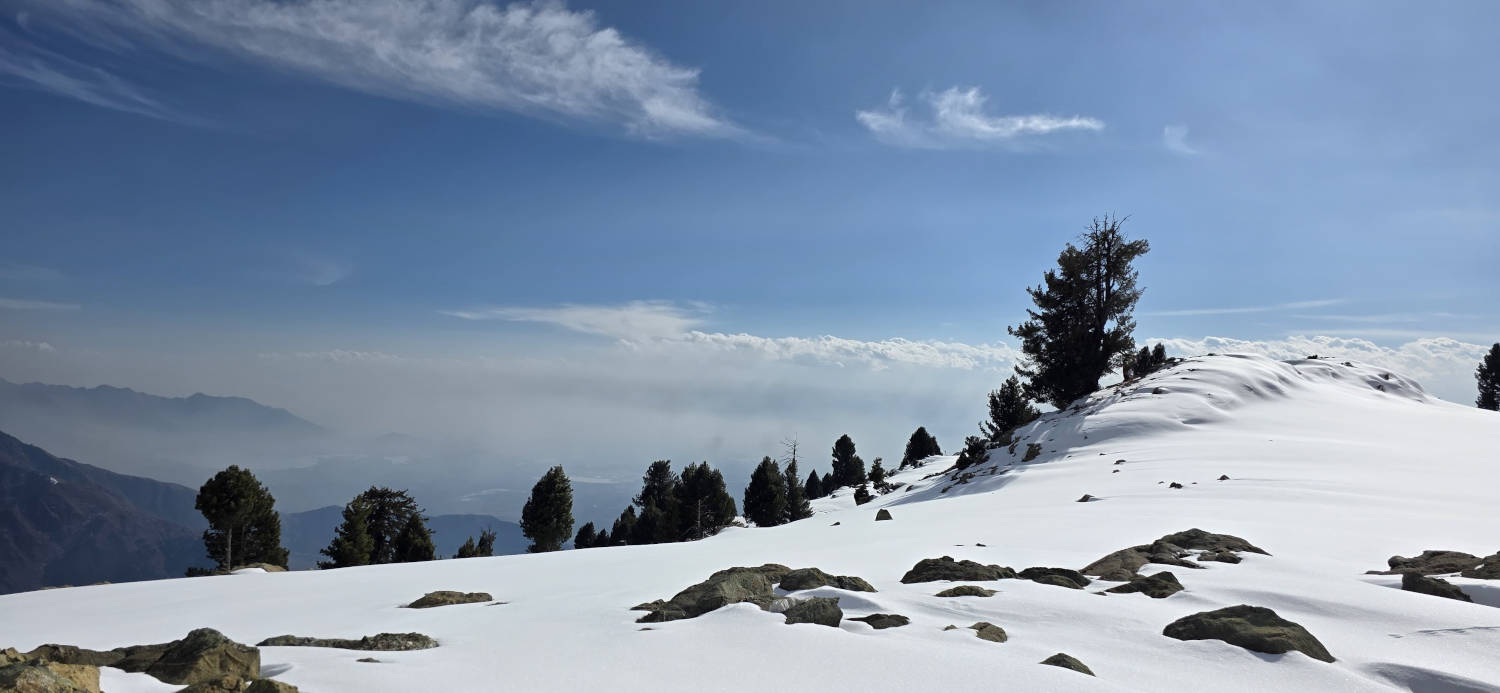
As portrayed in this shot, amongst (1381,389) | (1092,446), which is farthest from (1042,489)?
(1381,389)

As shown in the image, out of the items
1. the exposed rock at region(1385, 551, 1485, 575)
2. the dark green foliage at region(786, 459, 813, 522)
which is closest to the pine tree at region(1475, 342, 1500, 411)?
the dark green foliage at region(786, 459, 813, 522)

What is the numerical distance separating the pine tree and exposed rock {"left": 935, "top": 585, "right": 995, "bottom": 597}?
76501 millimetres

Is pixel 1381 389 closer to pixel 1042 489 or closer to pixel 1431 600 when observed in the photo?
pixel 1042 489

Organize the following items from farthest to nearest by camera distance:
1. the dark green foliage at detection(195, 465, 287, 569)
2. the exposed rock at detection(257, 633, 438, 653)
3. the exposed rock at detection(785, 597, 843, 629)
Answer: the dark green foliage at detection(195, 465, 287, 569) → the exposed rock at detection(785, 597, 843, 629) → the exposed rock at detection(257, 633, 438, 653)

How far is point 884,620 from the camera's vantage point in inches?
218

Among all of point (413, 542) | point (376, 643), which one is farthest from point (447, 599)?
point (413, 542)

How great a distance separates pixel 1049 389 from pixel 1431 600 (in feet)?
116

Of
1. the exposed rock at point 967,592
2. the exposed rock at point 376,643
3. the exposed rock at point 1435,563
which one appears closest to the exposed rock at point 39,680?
the exposed rock at point 376,643

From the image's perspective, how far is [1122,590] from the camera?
6.77 m

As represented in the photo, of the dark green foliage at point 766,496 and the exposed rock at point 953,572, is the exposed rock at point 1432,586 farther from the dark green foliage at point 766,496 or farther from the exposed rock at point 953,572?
the dark green foliage at point 766,496

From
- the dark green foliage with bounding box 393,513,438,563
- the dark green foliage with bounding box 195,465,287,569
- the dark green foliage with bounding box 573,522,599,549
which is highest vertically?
the dark green foliage with bounding box 195,465,287,569

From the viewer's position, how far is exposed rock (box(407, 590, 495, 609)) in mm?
7571

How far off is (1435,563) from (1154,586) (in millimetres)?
3768

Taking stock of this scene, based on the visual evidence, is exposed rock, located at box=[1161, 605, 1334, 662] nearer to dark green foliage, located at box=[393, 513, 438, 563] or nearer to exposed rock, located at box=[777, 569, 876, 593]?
exposed rock, located at box=[777, 569, 876, 593]
